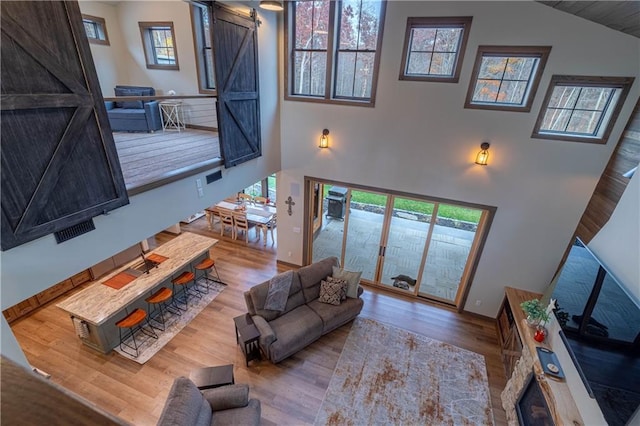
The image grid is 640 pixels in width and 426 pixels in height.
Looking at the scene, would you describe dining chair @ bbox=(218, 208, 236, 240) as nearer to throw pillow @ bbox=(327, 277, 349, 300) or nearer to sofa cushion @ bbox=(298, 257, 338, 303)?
sofa cushion @ bbox=(298, 257, 338, 303)

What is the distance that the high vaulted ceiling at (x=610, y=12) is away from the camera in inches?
117

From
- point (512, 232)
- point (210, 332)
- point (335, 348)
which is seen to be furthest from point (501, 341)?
point (210, 332)

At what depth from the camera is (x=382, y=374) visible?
14.8 ft

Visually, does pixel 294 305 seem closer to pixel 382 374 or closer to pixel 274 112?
pixel 382 374

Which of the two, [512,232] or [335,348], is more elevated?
[512,232]

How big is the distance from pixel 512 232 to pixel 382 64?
3559 millimetres

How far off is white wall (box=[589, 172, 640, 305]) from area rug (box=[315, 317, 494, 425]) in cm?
262

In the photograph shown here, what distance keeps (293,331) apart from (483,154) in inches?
162

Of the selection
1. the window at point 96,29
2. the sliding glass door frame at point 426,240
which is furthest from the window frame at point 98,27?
the sliding glass door frame at point 426,240

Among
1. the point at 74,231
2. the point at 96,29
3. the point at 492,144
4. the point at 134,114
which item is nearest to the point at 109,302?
the point at 74,231

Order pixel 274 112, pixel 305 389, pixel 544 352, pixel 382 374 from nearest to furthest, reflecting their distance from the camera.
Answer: pixel 544 352 → pixel 305 389 → pixel 382 374 → pixel 274 112

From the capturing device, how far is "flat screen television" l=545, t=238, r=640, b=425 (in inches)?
91.4

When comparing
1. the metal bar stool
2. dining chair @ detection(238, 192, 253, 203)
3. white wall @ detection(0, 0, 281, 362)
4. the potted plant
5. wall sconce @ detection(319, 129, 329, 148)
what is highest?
wall sconce @ detection(319, 129, 329, 148)

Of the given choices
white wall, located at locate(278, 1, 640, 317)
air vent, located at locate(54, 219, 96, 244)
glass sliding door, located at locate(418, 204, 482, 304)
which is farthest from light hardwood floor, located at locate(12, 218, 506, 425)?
air vent, located at locate(54, 219, 96, 244)
